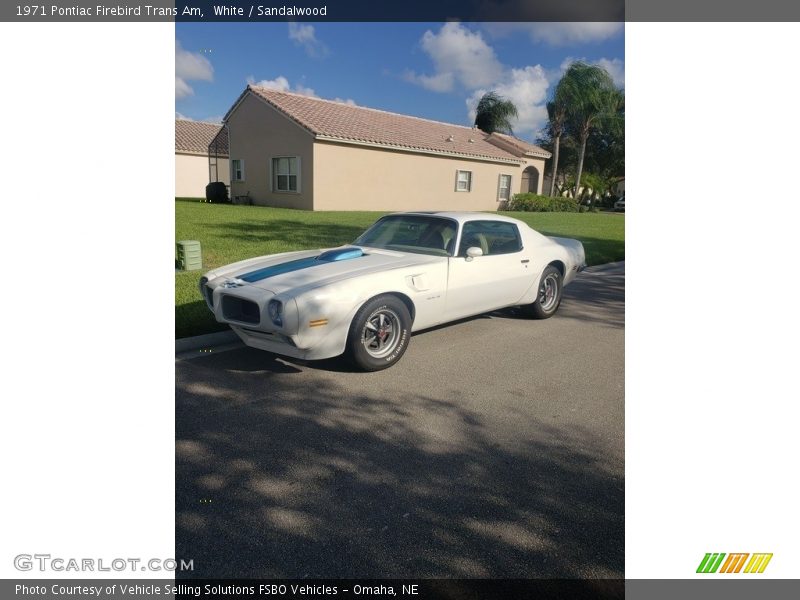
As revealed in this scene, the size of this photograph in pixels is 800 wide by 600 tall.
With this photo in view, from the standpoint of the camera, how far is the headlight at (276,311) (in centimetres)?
391

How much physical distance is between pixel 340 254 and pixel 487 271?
1.50 metres

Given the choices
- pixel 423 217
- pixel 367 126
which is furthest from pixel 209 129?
pixel 423 217

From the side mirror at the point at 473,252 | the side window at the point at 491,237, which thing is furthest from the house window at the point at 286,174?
the side mirror at the point at 473,252

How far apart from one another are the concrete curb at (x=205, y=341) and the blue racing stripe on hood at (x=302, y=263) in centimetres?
81

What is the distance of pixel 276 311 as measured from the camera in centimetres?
395

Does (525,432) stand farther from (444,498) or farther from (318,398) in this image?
(318,398)

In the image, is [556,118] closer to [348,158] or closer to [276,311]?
[348,158]

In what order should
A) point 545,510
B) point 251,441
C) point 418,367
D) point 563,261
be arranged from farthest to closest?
point 563,261 → point 418,367 → point 251,441 → point 545,510

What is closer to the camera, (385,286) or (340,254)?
(385,286)

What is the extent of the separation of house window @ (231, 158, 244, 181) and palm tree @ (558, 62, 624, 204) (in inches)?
704

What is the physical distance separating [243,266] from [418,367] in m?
1.89

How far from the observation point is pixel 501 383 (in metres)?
4.21

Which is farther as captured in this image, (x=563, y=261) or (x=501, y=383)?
(x=563, y=261)

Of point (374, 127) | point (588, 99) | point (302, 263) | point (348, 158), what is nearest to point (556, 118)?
point (588, 99)
